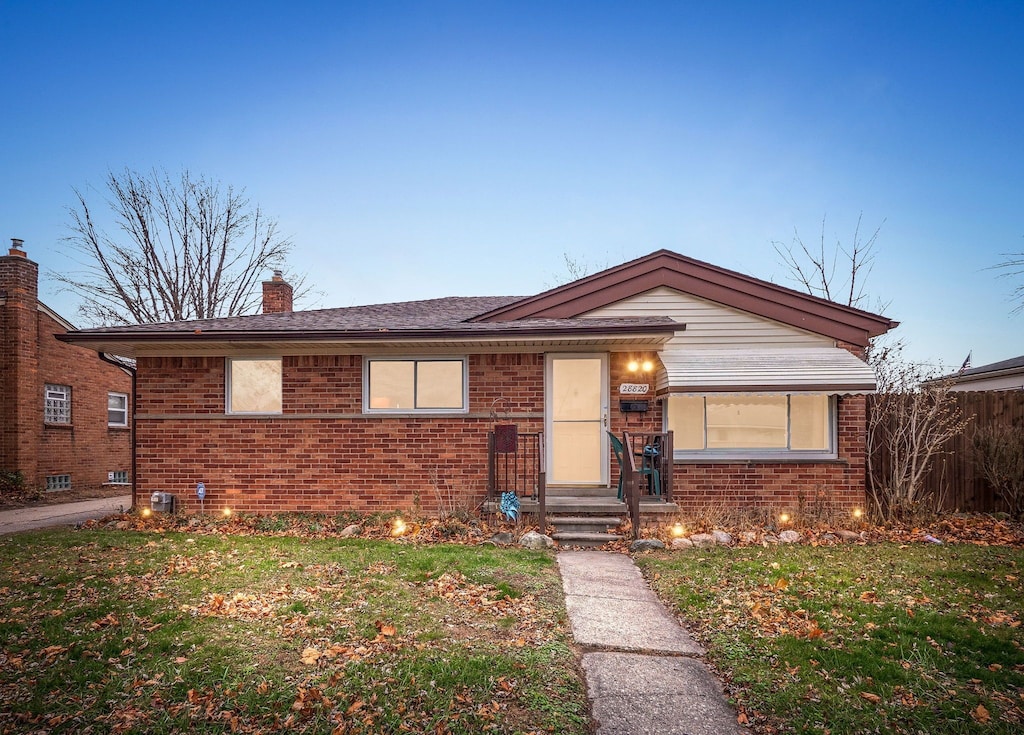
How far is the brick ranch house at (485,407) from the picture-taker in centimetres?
845

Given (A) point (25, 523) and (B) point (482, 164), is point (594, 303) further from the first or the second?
(A) point (25, 523)

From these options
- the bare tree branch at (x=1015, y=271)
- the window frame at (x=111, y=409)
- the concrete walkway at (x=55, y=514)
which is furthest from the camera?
the window frame at (x=111, y=409)

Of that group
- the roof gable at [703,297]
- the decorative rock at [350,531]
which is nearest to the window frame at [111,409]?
the decorative rock at [350,531]

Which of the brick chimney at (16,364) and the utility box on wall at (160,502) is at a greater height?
the brick chimney at (16,364)

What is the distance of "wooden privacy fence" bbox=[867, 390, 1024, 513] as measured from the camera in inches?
340

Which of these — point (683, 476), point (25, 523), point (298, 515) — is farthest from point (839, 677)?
point (25, 523)

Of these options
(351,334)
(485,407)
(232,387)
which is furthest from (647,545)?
(232,387)

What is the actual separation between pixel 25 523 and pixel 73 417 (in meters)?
7.14

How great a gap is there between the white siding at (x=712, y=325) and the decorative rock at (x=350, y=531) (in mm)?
4943

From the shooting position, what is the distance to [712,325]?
888 centimetres

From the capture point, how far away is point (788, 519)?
812cm

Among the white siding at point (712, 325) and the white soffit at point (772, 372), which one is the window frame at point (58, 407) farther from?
the white soffit at point (772, 372)

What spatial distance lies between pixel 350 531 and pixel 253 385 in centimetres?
304

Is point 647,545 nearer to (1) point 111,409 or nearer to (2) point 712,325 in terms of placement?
(2) point 712,325
